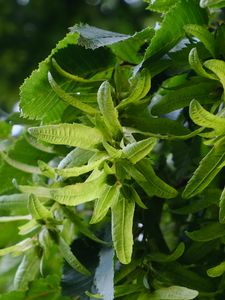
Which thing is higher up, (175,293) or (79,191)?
(79,191)

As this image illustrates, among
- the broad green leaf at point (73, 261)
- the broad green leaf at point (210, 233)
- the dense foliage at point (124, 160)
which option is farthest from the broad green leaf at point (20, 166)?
the broad green leaf at point (210, 233)

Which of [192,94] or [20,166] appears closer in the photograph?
[192,94]

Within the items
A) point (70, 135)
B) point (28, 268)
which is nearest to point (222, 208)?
point (70, 135)

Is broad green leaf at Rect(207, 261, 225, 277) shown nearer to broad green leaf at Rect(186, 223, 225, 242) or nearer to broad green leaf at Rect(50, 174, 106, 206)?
broad green leaf at Rect(186, 223, 225, 242)

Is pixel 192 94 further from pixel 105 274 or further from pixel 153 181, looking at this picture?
pixel 105 274

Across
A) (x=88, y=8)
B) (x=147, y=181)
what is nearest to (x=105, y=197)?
(x=147, y=181)
